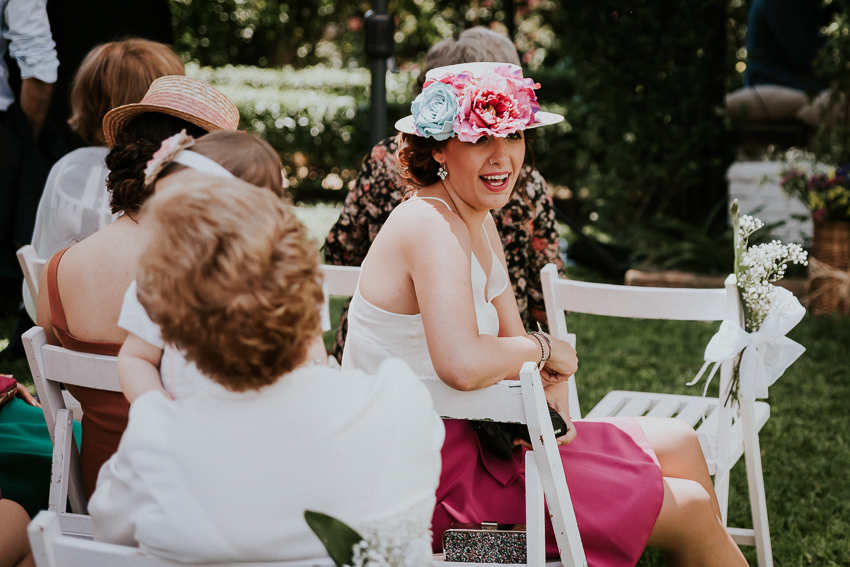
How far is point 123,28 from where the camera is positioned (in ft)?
15.9

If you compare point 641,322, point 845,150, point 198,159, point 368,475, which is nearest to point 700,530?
point 368,475

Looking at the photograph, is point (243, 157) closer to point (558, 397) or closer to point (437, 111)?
point (437, 111)

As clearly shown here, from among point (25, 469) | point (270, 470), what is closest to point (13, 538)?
point (25, 469)

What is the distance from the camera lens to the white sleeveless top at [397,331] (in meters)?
1.96

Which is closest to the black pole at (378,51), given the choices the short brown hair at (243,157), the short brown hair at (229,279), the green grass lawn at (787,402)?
the green grass lawn at (787,402)

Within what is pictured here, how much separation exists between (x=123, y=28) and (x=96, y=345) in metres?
3.60

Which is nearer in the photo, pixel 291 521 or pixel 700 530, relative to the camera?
pixel 291 521

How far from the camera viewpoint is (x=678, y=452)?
6.82ft

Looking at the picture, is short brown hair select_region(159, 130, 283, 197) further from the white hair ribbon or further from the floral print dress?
the floral print dress

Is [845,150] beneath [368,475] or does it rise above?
beneath

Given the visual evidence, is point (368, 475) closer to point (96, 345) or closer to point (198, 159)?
point (198, 159)

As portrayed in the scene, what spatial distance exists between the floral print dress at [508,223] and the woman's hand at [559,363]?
2.62 feet

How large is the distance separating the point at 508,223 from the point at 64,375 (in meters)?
1.64

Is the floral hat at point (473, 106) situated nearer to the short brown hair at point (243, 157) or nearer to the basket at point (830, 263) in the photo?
the short brown hair at point (243, 157)
